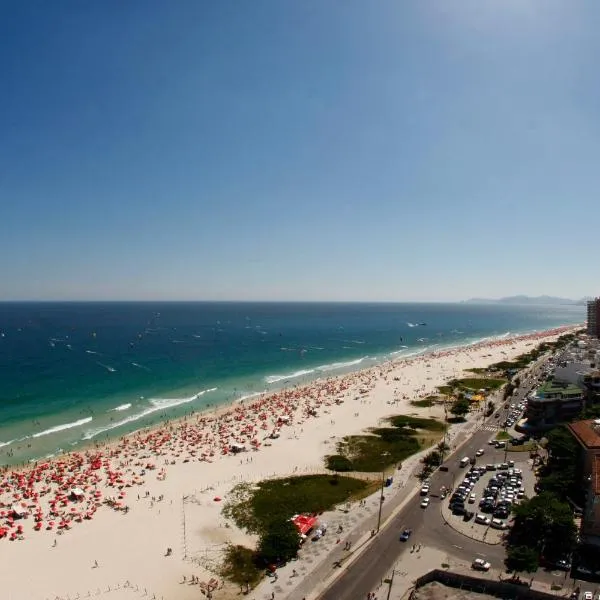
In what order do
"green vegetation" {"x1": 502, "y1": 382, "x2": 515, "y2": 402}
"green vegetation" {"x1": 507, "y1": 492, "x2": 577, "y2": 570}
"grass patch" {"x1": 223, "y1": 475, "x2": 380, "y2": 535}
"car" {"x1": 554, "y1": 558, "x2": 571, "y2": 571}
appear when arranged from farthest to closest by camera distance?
"green vegetation" {"x1": 502, "y1": 382, "x2": 515, "y2": 402} < "grass patch" {"x1": 223, "y1": 475, "x2": 380, "y2": 535} < "green vegetation" {"x1": 507, "y1": 492, "x2": 577, "y2": 570} < "car" {"x1": 554, "y1": 558, "x2": 571, "y2": 571}

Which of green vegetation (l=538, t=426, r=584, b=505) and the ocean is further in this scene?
the ocean

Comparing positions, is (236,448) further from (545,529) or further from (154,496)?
(545,529)

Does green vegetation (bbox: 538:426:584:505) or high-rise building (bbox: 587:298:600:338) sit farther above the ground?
high-rise building (bbox: 587:298:600:338)

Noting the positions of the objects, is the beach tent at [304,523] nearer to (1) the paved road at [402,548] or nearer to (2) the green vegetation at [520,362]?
(1) the paved road at [402,548]

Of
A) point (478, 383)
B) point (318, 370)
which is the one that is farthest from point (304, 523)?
point (318, 370)

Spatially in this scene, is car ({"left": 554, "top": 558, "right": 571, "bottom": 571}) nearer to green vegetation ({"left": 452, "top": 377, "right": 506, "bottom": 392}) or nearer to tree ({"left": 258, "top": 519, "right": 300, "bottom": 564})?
tree ({"left": 258, "top": 519, "right": 300, "bottom": 564})

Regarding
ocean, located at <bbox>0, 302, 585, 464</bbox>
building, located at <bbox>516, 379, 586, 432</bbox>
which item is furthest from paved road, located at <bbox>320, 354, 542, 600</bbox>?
ocean, located at <bbox>0, 302, 585, 464</bbox>

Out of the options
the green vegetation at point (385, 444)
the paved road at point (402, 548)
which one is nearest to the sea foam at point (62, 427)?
the green vegetation at point (385, 444)
